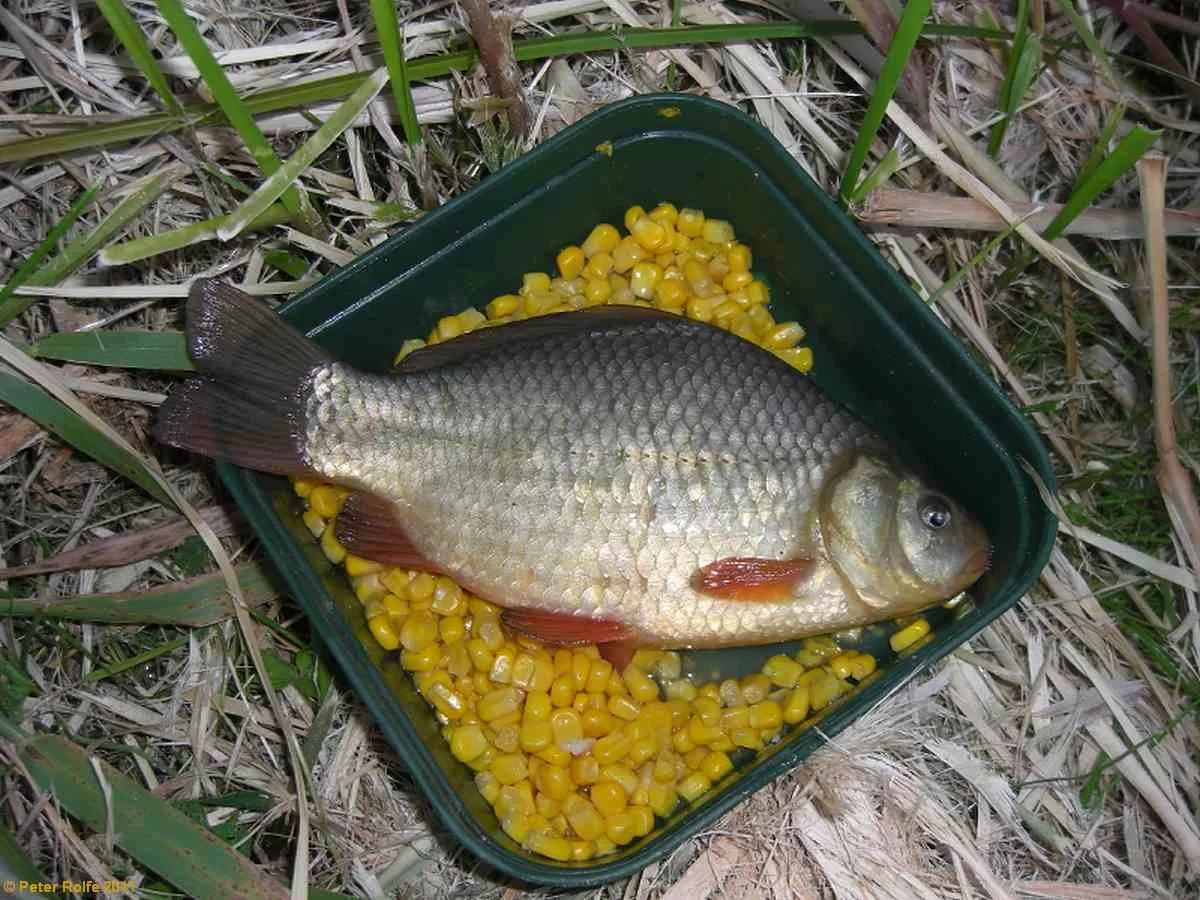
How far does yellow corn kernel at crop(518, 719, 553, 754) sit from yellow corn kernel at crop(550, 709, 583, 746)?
0.6 inches

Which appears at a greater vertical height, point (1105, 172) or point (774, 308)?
point (1105, 172)

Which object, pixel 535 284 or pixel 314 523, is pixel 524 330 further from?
pixel 314 523

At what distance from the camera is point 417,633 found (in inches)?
93.5

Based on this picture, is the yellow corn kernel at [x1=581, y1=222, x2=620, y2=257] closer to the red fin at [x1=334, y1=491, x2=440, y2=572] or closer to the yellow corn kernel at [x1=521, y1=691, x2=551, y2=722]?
the red fin at [x1=334, y1=491, x2=440, y2=572]

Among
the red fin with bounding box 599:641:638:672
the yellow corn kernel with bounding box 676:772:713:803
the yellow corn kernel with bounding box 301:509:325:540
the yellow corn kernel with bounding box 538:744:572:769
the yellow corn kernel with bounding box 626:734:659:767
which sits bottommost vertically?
the yellow corn kernel with bounding box 676:772:713:803

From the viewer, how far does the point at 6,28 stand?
8.28 feet

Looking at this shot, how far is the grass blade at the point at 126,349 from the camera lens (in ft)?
8.05

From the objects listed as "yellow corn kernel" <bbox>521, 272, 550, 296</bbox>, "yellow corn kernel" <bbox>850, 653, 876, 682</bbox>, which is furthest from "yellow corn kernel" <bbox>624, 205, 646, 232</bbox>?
"yellow corn kernel" <bbox>850, 653, 876, 682</bbox>

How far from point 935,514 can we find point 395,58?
1.36 meters

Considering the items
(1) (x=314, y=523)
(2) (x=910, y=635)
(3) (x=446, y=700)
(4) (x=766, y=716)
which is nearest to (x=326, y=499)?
(1) (x=314, y=523)

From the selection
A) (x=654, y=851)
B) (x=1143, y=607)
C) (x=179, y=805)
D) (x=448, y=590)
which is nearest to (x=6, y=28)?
(x=448, y=590)

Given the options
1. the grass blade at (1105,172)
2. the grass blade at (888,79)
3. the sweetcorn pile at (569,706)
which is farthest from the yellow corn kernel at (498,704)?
the grass blade at (1105,172)

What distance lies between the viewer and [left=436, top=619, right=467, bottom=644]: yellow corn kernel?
243cm

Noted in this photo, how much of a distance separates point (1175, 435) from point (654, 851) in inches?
59.7
